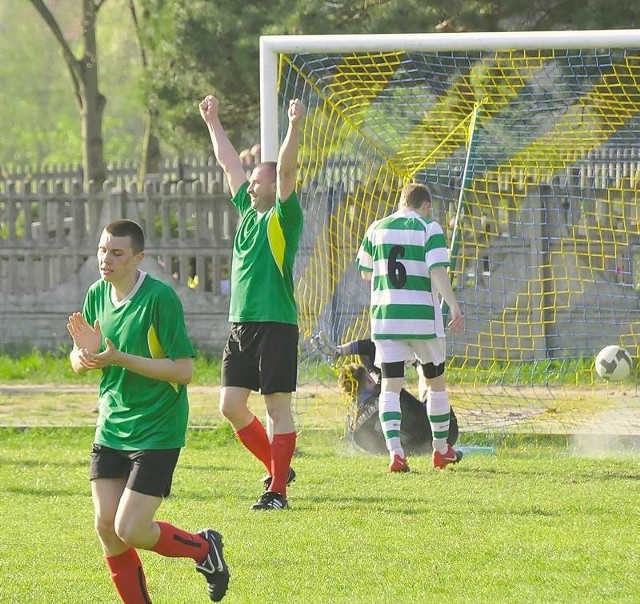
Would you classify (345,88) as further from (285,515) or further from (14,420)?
(285,515)

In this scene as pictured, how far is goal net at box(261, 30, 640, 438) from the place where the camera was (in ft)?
37.0

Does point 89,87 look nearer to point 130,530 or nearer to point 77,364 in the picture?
point 77,364

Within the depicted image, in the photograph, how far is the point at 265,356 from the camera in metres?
8.00

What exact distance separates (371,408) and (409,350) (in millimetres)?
881

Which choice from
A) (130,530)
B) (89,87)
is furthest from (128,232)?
(89,87)

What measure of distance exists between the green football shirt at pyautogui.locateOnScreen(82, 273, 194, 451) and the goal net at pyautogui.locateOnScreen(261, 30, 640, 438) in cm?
425

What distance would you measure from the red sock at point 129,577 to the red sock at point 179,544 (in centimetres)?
12

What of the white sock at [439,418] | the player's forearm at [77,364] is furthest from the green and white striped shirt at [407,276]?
the player's forearm at [77,364]

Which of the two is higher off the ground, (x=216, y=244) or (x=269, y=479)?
(x=216, y=244)

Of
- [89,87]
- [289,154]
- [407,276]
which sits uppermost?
[89,87]

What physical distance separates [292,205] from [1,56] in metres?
47.9

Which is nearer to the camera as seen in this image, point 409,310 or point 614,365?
point 409,310

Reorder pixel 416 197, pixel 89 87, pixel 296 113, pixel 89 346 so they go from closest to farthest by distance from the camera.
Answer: pixel 89 346, pixel 296 113, pixel 416 197, pixel 89 87

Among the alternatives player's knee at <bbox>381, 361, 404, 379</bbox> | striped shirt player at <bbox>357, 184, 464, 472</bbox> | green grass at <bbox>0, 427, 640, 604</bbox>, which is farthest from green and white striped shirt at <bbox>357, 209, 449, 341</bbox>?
green grass at <bbox>0, 427, 640, 604</bbox>
